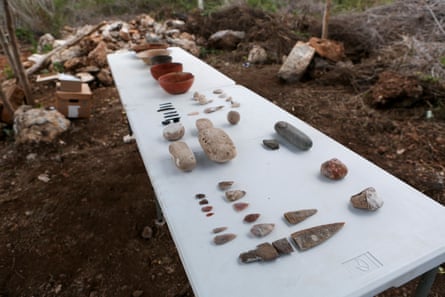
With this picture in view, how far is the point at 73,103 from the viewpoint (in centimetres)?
305

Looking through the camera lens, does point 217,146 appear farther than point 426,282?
Yes

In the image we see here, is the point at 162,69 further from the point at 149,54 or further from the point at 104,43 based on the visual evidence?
the point at 104,43

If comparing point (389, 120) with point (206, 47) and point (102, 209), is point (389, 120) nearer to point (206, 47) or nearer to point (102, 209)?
point (102, 209)

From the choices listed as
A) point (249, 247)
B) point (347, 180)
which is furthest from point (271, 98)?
point (249, 247)

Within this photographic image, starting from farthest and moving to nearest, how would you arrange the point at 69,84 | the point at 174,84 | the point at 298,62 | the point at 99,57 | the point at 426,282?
the point at 99,57 → the point at 298,62 → the point at 69,84 → the point at 174,84 → the point at 426,282

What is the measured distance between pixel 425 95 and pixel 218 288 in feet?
10.1

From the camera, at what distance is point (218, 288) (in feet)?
2.16

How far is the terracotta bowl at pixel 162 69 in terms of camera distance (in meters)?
1.90

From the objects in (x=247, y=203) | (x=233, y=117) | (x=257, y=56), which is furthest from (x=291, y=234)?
(x=257, y=56)

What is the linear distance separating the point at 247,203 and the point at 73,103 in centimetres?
277

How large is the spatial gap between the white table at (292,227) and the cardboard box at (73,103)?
2.08 m

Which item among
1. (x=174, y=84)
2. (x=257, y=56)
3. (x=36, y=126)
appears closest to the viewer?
(x=174, y=84)

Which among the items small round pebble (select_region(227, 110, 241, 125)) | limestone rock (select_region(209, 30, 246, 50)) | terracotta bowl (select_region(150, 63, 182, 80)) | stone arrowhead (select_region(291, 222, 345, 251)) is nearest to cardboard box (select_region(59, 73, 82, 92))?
terracotta bowl (select_region(150, 63, 182, 80))

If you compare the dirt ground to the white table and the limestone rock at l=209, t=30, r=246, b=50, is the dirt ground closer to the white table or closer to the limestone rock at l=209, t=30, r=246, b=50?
the white table
